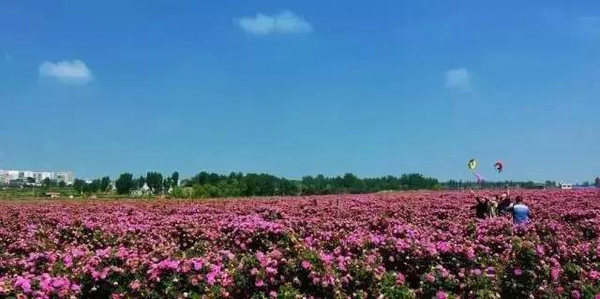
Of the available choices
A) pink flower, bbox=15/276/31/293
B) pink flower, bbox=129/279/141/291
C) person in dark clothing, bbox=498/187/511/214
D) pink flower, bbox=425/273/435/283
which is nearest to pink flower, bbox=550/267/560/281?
pink flower, bbox=425/273/435/283

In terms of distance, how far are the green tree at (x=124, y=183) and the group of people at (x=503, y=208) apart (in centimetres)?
11938

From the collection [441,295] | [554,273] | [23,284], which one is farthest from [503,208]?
[23,284]

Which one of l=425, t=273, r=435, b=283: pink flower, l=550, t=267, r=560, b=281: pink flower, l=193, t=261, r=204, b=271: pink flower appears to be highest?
l=193, t=261, r=204, b=271: pink flower

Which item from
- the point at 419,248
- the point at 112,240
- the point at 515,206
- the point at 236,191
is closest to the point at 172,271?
the point at 419,248

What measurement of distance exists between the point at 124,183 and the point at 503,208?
124 meters

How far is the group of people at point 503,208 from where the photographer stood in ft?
47.3

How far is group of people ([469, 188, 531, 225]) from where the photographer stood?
14422mm

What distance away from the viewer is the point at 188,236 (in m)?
11.2

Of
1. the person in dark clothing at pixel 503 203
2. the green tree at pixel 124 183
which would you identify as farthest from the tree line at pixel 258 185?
the person in dark clothing at pixel 503 203

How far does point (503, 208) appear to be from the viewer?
52.9 feet

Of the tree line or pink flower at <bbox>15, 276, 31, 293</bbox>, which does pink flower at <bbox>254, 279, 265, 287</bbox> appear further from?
the tree line

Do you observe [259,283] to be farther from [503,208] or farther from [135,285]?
[503,208]

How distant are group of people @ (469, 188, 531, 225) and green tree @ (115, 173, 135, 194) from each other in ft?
392

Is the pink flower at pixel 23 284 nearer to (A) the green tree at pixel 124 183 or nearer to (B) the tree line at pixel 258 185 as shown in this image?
(B) the tree line at pixel 258 185
